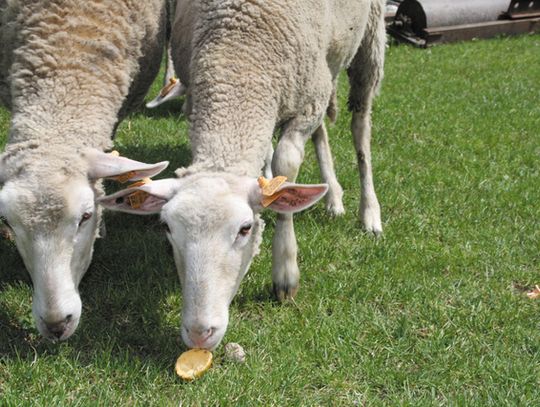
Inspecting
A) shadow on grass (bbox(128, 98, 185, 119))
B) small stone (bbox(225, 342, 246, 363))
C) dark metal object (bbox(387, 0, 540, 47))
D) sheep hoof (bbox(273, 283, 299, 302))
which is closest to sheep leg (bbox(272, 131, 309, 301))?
sheep hoof (bbox(273, 283, 299, 302))

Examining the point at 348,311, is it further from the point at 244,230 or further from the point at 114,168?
the point at 114,168

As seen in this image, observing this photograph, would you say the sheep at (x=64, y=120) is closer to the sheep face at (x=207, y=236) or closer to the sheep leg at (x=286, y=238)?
the sheep face at (x=207, y=236)

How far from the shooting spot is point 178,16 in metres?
4.41

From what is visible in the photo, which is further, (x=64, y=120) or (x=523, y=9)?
(x=523, y=9)

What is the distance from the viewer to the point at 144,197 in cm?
322

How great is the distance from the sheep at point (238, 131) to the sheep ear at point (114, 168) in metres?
0.12

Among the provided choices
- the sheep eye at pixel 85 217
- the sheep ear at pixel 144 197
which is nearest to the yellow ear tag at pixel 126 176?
the sheep ear at pixel 144 197

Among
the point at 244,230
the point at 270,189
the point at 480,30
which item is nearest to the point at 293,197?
the point at 270,189

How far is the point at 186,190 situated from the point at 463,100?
6481mm

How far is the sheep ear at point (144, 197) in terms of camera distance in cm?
314

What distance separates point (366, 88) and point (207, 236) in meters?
2.80

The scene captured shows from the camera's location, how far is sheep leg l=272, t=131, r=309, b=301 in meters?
3.90

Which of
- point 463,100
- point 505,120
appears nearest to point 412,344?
point 505,120

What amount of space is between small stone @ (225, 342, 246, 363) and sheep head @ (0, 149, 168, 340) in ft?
2.36
